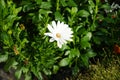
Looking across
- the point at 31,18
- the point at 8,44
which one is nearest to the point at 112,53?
the point at 31,18

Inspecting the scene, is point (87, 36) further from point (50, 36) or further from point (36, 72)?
point (36, 72)

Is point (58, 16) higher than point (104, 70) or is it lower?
higher

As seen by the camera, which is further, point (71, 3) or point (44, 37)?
point (71, 3)

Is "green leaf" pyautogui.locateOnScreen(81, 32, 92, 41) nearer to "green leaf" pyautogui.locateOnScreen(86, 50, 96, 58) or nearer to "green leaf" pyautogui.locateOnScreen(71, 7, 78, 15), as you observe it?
"green leaf" pyautogui.locateOnScreen(86, 50, 96, 58)

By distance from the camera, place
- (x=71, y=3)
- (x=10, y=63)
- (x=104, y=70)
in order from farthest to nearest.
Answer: (x=104, y=70)
(x=71, y=3)
(x=10, y=63)

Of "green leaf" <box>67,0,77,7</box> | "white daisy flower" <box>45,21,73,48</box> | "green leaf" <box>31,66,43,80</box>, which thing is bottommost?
"green leaf" <box>31,66,43,80</box>

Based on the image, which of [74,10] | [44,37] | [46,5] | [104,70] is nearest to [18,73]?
[44,37]

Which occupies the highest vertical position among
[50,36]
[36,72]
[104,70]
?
[50,36]

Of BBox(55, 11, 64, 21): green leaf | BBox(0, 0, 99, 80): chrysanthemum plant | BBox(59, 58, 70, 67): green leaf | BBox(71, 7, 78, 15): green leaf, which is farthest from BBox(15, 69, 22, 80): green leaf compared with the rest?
BBox(71, 7, 78, 15): green leaf
